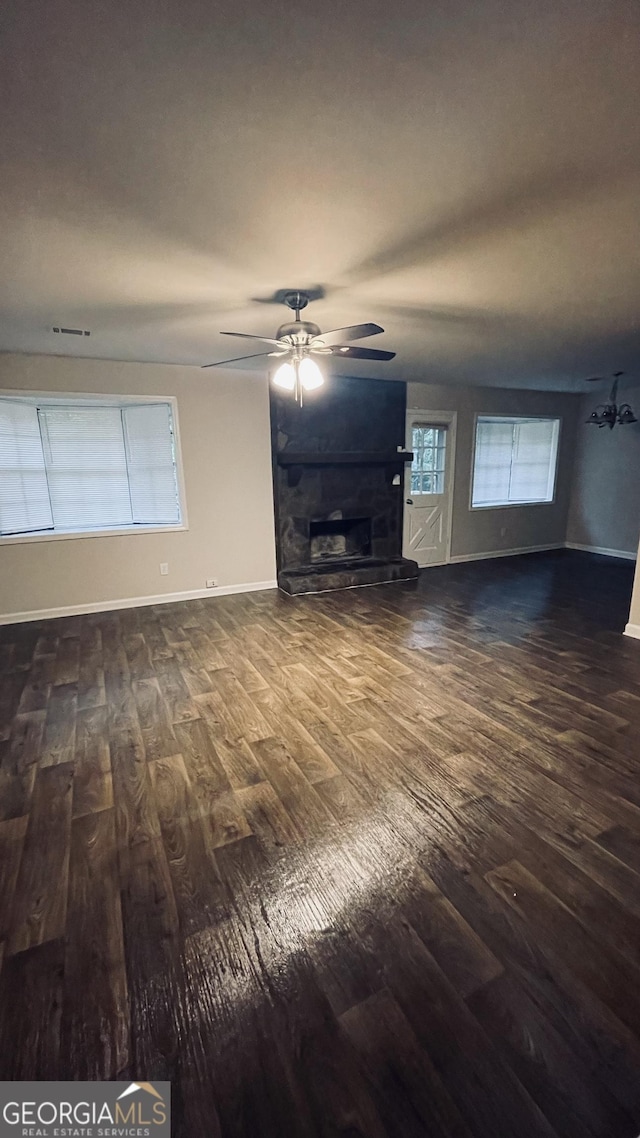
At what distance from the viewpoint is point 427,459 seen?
6508 mm

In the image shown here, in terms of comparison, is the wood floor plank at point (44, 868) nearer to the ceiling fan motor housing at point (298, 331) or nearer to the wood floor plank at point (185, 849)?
the wood floor plank at point (185, 849)

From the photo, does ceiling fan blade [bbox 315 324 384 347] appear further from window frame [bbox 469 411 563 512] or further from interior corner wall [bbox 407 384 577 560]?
window frame [bbox 469 411 563 512]

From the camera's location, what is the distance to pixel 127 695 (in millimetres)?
3080

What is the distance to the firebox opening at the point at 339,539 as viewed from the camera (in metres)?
5.85

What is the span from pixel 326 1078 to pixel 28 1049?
A: 804mm

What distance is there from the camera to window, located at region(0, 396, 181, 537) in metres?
4.34

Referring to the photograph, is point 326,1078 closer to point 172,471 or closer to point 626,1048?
point 626,1048

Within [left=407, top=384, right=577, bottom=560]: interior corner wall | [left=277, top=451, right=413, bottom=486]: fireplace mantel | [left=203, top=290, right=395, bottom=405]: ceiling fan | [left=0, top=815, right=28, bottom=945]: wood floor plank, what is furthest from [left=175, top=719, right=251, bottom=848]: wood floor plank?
[left=407, top=384, right=577, bottom=560]: interior corner wall

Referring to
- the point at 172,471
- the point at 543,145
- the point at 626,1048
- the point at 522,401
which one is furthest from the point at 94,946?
the point at 522,401

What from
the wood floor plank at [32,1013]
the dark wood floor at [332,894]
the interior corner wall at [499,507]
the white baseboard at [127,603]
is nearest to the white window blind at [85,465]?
the white baseboard at [127,603]

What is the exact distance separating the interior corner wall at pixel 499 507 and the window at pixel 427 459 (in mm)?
262

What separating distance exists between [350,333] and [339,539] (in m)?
3.60

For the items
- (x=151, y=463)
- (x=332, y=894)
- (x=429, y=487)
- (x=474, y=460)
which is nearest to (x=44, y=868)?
(x=332, y=894)

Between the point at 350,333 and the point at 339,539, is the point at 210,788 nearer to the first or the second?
the point at 350,333
